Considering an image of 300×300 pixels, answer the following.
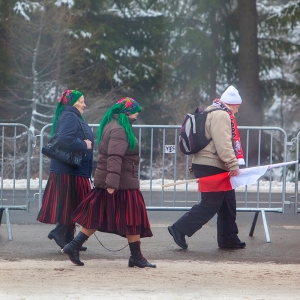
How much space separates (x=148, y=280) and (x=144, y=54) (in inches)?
777

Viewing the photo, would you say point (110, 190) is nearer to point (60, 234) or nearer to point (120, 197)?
point (120, 197)

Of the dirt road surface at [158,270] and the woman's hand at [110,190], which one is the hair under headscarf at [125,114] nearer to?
the woman's hand at [110,190]

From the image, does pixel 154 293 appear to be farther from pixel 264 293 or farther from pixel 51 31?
pixel 51 31

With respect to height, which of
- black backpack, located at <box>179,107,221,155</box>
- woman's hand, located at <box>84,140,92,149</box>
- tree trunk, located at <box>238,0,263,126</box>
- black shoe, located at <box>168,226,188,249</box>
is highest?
tree trunk, located at <box>238,0,263,126</box>

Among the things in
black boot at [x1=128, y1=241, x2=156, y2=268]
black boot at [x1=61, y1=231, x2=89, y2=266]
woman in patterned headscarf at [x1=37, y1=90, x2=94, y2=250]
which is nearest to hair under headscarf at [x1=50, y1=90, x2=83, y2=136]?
woman in patterned headscarf at [x1=37, y1=90, x2=94, y2=250]

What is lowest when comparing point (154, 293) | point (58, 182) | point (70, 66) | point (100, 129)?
point (154, 293)

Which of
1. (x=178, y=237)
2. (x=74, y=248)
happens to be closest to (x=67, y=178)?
(x=74, y=248)

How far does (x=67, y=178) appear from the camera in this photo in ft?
23.8

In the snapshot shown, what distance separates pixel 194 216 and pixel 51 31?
14.6 m

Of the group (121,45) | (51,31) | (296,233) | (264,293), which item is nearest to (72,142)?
(264,293)

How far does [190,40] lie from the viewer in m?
25.1

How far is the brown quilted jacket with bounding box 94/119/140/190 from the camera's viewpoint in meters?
6.36

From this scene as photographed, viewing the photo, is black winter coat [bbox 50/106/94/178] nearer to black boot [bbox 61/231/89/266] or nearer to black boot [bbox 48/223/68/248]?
black boot [bbox 48/223/68/248]

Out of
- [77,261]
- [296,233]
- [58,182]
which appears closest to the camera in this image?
[77,261]
